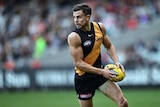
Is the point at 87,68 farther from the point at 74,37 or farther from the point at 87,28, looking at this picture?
the point at 87,28

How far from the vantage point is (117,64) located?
9500mm

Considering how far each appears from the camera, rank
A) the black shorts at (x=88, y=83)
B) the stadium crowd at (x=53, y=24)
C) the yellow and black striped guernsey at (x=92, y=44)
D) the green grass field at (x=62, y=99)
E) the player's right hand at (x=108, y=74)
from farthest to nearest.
A: the stadium crowd at (x=53, y=24) < the green grass field at (x=62, y=99) < the black shorts at (x=88, y=83) < the yellow and black striped guernsey at (x=92, y=44) < the player's right hand at (x=108, y=74)

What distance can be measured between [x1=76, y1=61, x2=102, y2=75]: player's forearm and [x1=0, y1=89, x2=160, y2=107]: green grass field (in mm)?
5340

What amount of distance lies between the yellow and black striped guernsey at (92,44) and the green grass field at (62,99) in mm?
5097

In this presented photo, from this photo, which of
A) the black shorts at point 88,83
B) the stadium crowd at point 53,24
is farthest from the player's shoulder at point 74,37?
the stadium crowd at point 53,24

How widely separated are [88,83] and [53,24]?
1239 cm

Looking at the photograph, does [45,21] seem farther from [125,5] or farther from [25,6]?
[125,5]

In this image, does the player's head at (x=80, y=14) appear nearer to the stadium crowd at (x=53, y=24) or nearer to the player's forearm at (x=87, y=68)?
the player's forearm at (x=87, y=68)

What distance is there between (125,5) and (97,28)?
11645mm

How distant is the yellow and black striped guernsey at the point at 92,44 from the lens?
30.9ft

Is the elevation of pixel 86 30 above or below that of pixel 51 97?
above

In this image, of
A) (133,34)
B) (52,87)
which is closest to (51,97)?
(52,87)

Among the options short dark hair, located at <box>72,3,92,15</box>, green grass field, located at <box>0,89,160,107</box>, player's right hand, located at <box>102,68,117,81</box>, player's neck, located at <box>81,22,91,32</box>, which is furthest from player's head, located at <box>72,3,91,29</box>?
green grass field, located at <box>0,89,160,107</box>

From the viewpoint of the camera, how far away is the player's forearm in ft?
30.3
